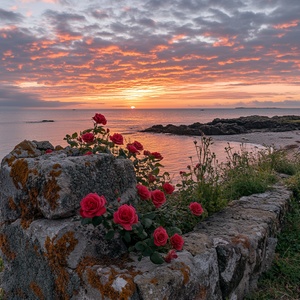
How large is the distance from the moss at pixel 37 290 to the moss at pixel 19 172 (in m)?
0.95

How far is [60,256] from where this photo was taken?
266 centimetres

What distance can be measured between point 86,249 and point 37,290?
2.33ft

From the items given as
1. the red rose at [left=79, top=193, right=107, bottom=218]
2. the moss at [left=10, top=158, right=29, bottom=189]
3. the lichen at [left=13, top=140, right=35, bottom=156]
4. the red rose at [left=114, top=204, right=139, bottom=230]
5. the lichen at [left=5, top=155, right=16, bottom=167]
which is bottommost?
the red rose at [left=114, top=204, right=139, bottom=230]

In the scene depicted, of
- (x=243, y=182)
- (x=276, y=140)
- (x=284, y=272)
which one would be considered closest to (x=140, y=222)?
(x=284, y=272)

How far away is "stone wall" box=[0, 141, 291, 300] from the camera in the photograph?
2.51 meters

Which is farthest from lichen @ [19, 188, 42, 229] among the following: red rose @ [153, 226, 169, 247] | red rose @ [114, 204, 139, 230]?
red rose @ [153, 226, 169, 247]

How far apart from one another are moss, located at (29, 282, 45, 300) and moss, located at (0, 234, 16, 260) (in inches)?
15.0

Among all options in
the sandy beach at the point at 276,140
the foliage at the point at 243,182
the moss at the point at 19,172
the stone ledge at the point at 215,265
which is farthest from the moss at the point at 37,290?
the sandy beach at the point at 276,140

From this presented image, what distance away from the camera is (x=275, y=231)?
4543mm

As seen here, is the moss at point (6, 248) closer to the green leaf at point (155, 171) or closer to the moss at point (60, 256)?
the moss at point (60, 256)

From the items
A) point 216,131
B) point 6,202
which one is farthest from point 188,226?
point 216,131

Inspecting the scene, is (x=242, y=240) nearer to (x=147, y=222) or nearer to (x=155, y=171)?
(x=147, y=222)

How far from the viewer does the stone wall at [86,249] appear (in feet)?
8.22

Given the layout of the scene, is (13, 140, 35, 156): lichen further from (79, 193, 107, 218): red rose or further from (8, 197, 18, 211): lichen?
(79, 193, 107, 218): red rose
